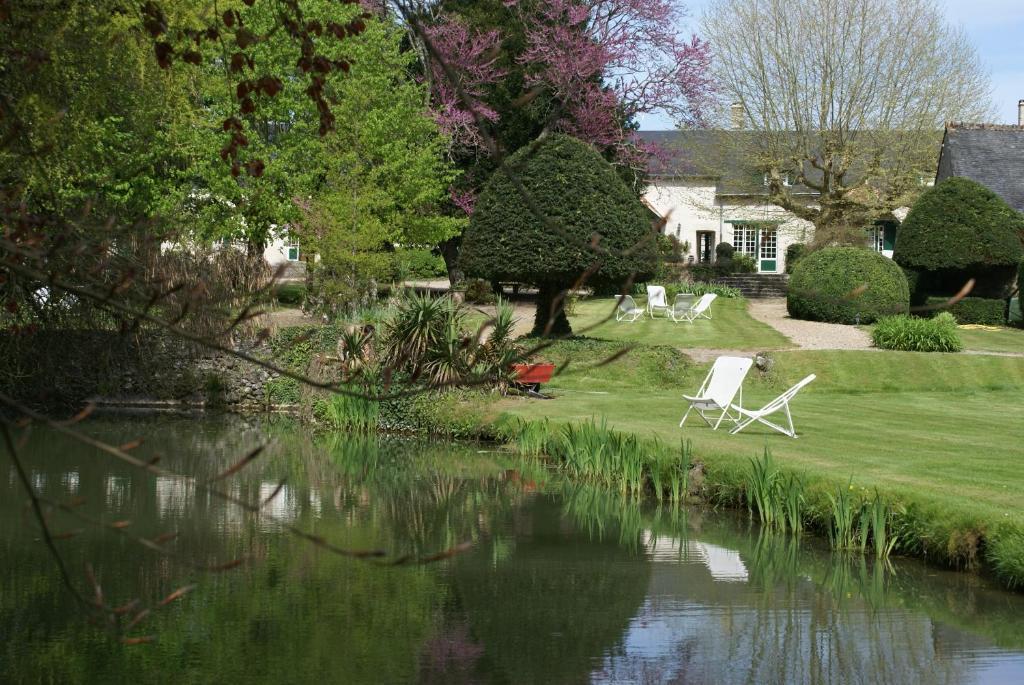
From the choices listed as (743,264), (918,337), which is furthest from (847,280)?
(743,264)

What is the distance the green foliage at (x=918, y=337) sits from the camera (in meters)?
24.5

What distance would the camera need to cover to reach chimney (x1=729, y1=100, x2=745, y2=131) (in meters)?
43.0

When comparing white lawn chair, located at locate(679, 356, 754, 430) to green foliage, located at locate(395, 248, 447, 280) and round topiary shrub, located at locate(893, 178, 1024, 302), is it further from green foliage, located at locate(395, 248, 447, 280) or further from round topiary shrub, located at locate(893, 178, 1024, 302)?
A: round topiary shrub, located at locate(893, 178, 1024, 302)

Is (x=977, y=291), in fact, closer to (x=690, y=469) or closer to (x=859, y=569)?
(x=690, y=469)

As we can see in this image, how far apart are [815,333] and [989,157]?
13681 millimetres

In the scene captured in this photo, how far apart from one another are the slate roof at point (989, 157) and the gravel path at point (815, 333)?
809cm

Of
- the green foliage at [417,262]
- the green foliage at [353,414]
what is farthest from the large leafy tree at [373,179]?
the green foliage at [353,414]

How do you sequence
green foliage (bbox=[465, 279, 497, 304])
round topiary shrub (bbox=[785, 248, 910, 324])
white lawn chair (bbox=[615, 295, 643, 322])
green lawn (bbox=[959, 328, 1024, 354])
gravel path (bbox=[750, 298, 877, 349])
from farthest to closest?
1. green foliage (bbox=[465, 279, 497, 304])
2. white lawn chair (bbox=[615, 295, 643, 322])
3. round topiary shrub (bbox=[785, 248, 910, 324])
4. green lawn (bbox=[959, 328, 1024, 354])
5. gravel path (bbox=[750, 298, 877, 349])

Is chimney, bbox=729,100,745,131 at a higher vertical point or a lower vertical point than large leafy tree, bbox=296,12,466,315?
higher

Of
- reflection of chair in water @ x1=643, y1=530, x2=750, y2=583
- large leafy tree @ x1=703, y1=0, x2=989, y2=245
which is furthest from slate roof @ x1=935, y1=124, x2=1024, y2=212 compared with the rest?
reflection of chair in water @ x1=643, y1=530, x2=750, y2=583

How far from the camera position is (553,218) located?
75.5 feet

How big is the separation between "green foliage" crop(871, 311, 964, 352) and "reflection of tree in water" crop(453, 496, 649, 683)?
569 inches

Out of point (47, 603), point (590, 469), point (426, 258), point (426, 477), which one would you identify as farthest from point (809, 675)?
point (426, 258)

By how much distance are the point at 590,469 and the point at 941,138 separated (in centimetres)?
3264
